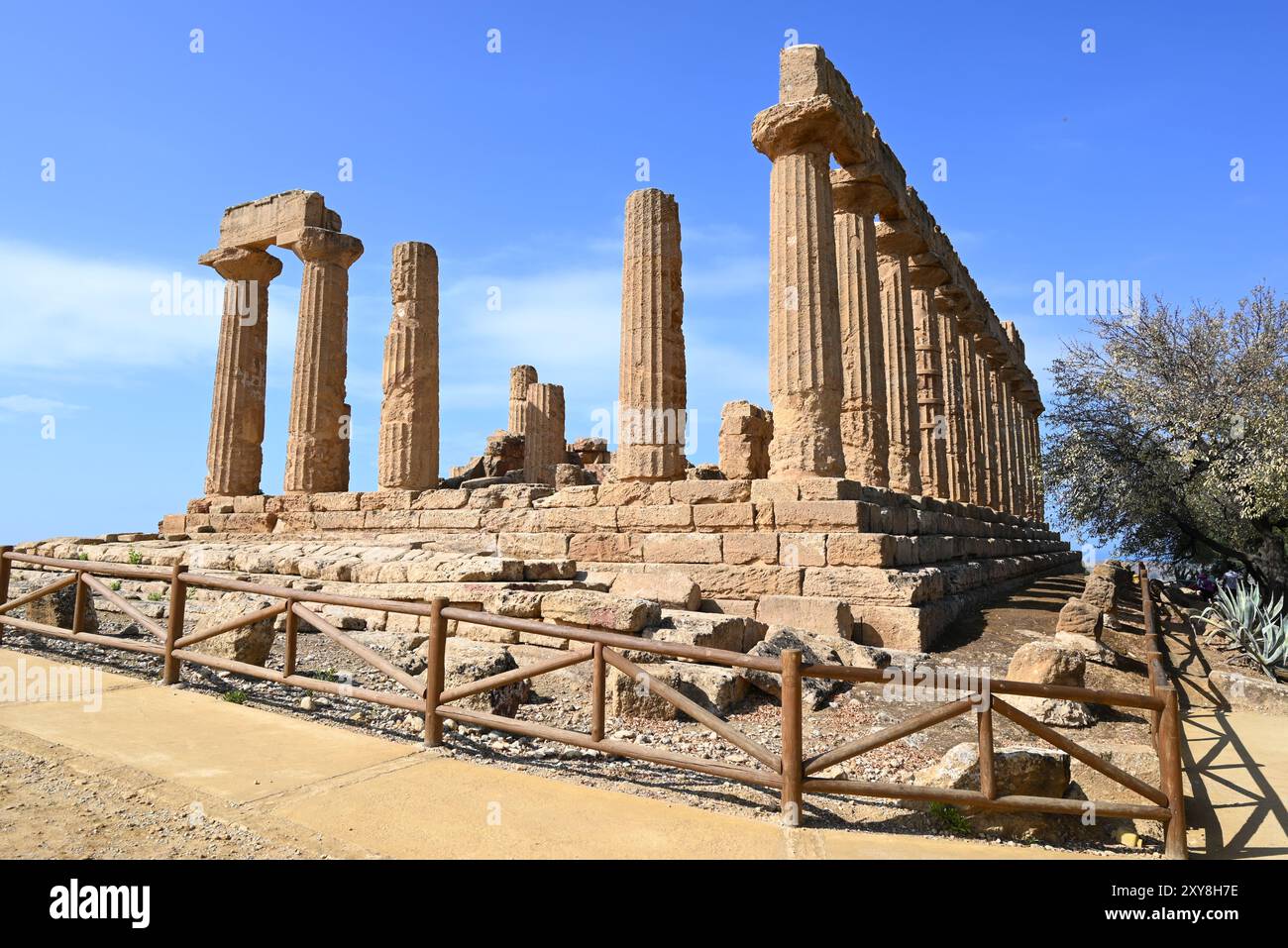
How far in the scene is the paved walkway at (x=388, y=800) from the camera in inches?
145

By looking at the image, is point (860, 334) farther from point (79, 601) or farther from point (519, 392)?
point (519, 392)

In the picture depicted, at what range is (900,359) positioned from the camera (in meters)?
15.6

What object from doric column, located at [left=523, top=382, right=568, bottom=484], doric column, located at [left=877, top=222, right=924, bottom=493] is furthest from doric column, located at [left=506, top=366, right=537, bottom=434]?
doric column, located at [left=877, top=222, right=924, bottom=493]

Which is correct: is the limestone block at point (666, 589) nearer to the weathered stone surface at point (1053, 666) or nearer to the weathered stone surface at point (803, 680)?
the weathered stone surface at point (803, 680)

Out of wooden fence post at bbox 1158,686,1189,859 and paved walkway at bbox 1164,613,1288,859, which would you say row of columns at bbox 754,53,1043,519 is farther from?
wooden fence post at bbox 1158,686,1189,859

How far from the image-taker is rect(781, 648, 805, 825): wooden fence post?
4.10 metres

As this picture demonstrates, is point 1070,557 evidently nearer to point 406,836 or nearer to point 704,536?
point 704,536

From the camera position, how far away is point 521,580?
969 cm

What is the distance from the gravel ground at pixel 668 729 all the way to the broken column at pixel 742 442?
17.0 ft

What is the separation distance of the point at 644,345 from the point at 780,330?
7.61ft

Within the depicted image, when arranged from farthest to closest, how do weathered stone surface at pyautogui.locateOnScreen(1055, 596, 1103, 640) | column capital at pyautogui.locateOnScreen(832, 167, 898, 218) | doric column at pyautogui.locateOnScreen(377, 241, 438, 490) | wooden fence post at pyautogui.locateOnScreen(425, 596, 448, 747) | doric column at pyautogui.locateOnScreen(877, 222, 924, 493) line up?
doric column at pyautogui.locateOnScreen(377, 241, 438, 490), doric column at pyautogui.locateOnScreen(877, 222, 924, 493), column capital at pyautogui.locateOnScreen(832, 167, 898, 218), weathered stone surface at pyautogui.locateOnScreen(1055, 596, 1103, 640), wooden fence post at pyautogui.locateOnScreen(425, 596, 448, 747)

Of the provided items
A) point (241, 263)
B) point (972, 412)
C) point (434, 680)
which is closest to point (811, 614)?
point (434, 680)

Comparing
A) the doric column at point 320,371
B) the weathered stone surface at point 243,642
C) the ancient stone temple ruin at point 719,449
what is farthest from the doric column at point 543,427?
the weathered stone surface at point 243,642

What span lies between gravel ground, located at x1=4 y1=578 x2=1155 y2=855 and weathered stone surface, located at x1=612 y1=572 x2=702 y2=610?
166cm
